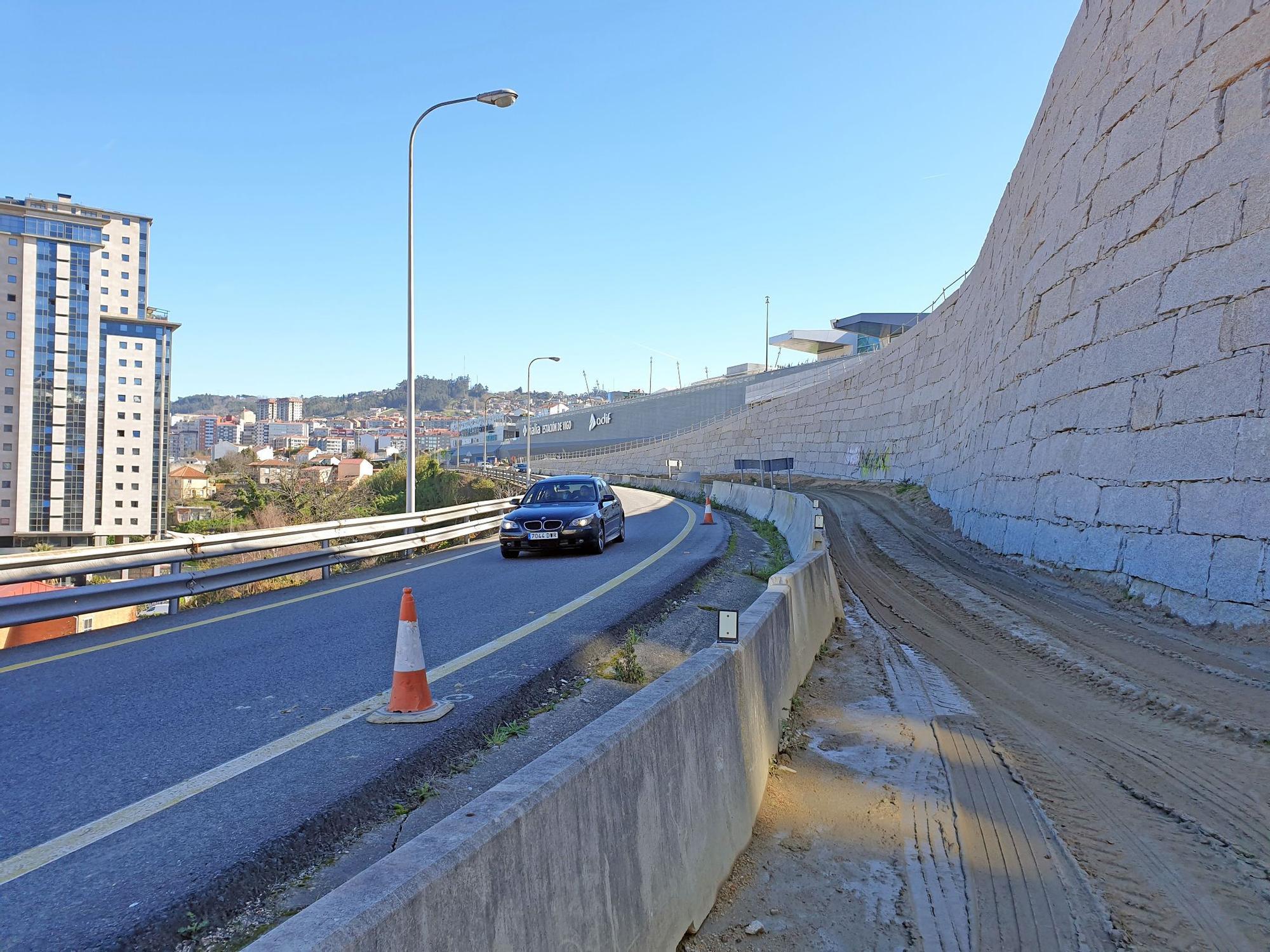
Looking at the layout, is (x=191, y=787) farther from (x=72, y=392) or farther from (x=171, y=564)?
(x=72, y=392)

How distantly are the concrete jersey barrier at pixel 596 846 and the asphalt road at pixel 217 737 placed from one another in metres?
1.60

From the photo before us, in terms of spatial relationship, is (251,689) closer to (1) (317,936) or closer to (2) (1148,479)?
(1) (317,936)

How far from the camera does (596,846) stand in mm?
2734

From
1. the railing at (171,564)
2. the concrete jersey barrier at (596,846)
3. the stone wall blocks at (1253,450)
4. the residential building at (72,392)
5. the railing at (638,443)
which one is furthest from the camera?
the railing at (638,443)

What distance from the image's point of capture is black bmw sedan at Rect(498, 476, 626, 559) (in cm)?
1501

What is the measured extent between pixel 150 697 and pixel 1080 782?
6.52m

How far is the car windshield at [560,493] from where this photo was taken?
16.6 metres

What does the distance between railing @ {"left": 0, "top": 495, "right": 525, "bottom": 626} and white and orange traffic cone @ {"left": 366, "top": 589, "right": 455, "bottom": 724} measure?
4.68 meters

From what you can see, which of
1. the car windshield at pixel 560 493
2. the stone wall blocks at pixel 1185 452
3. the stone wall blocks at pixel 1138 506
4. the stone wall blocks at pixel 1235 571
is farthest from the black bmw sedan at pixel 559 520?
the stone wall blocks at pixel 1235 571

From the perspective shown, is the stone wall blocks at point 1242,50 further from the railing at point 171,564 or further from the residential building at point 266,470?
the residential building at point 266,470

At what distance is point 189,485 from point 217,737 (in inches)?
4775

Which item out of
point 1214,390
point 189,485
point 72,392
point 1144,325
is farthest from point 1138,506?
point 189,485

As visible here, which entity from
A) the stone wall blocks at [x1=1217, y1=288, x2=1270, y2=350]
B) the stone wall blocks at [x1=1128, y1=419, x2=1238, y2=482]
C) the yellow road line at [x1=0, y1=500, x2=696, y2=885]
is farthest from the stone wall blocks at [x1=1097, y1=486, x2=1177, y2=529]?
the yellow road line at [x1=0, y1=500, x2=696, y2=885]

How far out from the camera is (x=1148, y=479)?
36.9 ft
